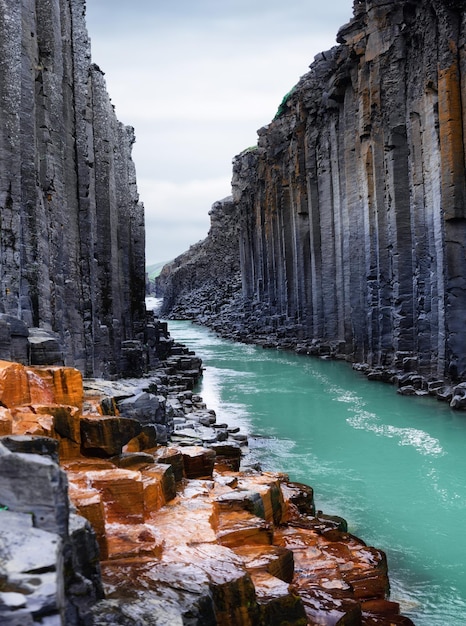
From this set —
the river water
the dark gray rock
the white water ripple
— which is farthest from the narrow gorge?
the white water ripple

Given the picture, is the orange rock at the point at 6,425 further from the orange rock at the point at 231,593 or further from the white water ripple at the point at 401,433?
the white water ripple at the point at 401,433

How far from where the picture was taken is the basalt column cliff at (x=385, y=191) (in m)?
15.5

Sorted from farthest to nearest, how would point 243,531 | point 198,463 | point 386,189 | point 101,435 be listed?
point 386,189, point 198,463, point 101,435, point 243,531

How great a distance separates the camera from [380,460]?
10438 millimetres

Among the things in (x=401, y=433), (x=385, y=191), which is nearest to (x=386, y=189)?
(x=385, y=191)

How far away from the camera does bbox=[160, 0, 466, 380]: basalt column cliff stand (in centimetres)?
1548

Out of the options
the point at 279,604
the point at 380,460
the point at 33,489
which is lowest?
the point at 380,460

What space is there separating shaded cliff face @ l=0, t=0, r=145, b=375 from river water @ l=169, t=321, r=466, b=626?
408 centimetres

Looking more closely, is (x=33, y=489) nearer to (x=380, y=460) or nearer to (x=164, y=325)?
(x=380, y=460)

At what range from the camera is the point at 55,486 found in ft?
10.0

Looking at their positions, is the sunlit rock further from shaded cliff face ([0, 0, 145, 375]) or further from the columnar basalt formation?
shaded cliff face ([0, 0, 145, 375])

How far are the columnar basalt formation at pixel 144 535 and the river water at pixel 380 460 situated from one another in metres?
0.64

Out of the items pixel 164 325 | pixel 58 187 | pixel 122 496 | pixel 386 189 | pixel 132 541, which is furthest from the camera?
pixel 164 325

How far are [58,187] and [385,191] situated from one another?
11.0m
